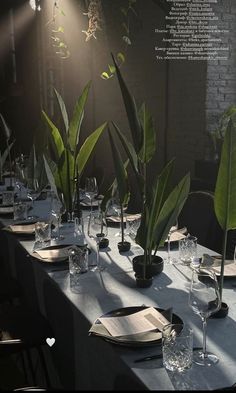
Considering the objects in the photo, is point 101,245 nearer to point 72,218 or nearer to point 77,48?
point 72,218

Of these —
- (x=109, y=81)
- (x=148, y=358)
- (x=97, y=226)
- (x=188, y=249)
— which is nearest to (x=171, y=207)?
(x=188, y=249)

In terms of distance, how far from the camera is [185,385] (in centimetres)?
113

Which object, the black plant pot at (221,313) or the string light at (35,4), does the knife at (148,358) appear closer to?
the black plant pot at (221,313)

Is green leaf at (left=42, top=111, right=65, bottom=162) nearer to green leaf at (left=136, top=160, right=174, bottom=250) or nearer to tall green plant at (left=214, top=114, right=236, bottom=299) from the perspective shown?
green leaf at (left=136, top=160, right=174, bottom=250)

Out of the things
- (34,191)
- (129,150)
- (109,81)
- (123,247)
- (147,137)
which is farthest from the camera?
(109,81)

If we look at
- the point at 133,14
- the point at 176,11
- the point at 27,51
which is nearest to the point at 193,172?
the point at 176,11

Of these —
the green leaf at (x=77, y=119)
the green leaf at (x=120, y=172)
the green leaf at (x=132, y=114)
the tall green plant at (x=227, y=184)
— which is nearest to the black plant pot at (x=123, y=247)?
the green leaf at (x=120, y=172)

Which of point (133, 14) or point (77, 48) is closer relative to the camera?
point (133, 14)

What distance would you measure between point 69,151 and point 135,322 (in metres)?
1.36

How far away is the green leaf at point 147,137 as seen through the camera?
1.85 metres

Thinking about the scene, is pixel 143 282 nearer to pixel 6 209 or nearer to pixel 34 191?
pixel 6 209

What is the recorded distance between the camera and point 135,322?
1408mm

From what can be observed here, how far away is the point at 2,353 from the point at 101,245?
69 cm

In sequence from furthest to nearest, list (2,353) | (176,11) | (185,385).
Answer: (176,11) → (2,353) → (185,385)
